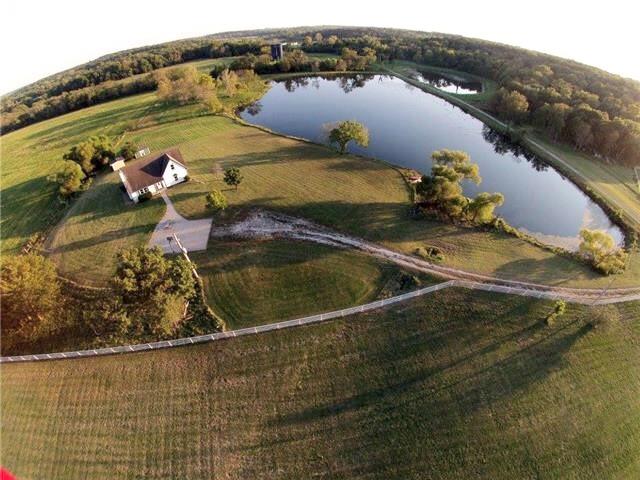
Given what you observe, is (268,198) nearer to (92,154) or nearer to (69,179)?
(69,179)

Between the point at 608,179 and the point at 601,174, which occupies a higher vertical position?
the point at 601,174

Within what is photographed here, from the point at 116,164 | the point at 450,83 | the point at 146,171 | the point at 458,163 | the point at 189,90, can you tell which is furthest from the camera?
the point at 450,83

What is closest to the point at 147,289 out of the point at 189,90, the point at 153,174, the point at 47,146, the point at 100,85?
the point at 153,174

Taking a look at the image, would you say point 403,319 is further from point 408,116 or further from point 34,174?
point 34,174

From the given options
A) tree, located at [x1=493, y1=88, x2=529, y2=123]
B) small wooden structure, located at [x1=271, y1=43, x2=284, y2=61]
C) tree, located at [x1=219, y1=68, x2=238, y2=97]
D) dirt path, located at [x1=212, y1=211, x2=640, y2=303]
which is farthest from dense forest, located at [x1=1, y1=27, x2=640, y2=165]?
dirt path, located at [x1=212, y1=211, x2=640, y2=303]

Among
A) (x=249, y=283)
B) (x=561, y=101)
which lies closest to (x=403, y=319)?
(x=249, y=283)

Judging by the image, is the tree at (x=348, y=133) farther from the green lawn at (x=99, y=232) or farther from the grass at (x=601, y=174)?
the grass at (x=601, y=174)
